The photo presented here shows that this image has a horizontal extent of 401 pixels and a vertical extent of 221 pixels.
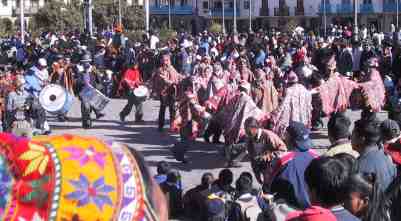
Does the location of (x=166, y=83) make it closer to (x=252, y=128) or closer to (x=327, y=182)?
(x=252, y=128)

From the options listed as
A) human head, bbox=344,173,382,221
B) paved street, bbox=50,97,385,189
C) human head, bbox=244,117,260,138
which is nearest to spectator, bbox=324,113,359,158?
human head, bbox=344,173,382,221

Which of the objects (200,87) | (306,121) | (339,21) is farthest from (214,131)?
(339,21)

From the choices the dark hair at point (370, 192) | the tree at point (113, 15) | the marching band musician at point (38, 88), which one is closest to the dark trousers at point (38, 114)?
the marching band musician at point (38, 88)

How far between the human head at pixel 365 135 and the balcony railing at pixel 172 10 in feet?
231

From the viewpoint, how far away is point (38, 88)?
639 inches

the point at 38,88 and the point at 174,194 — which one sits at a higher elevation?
the point at 38,88

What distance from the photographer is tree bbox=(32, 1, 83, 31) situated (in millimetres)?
51594

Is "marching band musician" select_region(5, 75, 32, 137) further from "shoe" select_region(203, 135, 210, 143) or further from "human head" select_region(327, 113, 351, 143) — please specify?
"human head" select_region(327, 113, 351, 143)

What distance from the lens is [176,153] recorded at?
12820 mm

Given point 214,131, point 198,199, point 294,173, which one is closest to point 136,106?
point 214,131

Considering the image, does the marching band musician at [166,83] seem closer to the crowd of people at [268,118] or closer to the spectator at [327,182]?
the crowd of people at [268,118]

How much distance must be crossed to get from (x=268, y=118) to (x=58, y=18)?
41.3 meters

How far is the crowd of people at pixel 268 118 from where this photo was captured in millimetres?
4641

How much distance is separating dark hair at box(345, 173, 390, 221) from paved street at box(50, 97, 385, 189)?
555 cm
